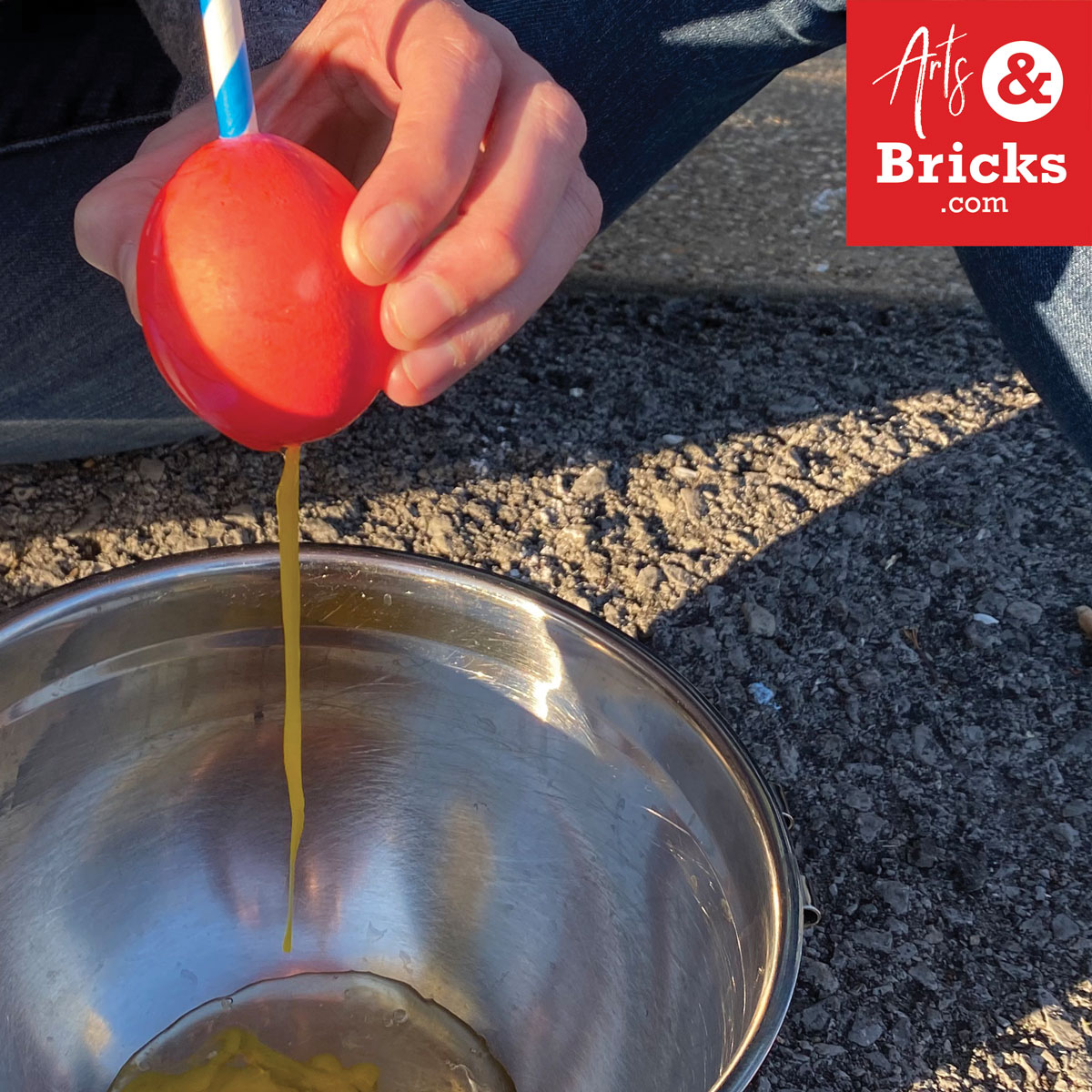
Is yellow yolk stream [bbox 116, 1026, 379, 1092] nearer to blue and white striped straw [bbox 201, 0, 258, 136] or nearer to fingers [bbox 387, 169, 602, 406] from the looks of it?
fingers [bbox 387, 169, 602, 406]

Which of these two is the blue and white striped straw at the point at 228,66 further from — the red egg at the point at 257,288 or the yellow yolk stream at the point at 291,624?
the yellow yolk stream at the point at 291,624

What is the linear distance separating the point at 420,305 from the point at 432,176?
0.25ft

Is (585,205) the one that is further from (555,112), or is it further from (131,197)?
(131,197)

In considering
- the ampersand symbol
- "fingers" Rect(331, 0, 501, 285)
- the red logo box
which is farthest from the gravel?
"fingers" Rect(331, 0, 501, 285)

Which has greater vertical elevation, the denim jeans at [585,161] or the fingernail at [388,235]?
the fingernail at [388,235]

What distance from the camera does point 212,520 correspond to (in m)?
1.55

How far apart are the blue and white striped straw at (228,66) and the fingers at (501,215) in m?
0.13

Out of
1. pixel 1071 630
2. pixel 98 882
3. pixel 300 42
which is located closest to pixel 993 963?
pixel 1071 630

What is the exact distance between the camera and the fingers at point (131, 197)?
845 millimetres

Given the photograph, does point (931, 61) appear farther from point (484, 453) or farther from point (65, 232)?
point (65, 232)

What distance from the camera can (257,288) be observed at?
70cm

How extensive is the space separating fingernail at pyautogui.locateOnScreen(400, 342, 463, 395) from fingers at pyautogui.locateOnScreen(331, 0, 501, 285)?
7 cm

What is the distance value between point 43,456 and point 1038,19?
1421mm

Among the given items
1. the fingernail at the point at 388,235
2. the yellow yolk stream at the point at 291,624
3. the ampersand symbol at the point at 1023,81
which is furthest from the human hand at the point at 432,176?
the ampersand symbol at the point at 1023,81
